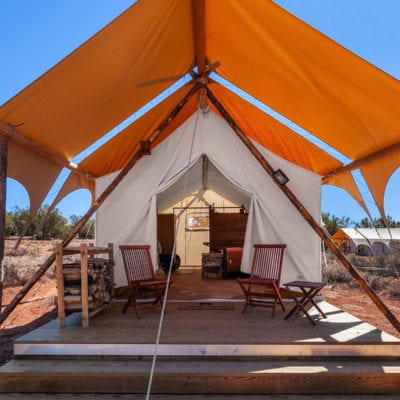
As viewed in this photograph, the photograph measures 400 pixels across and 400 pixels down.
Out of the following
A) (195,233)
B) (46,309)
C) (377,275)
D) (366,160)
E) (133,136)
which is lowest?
(377,275)

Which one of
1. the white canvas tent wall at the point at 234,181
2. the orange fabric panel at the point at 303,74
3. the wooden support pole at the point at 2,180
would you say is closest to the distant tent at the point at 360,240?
the white canvas tent wall at the point at 234,181

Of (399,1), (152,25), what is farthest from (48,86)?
(399,1)

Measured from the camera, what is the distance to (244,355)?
3.00 meters

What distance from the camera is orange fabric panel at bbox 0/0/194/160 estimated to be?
2822 mm

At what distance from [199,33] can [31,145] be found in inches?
80.9

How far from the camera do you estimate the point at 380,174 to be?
155 inches

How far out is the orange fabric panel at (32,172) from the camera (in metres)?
3.54

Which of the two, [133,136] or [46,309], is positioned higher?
[133,136]

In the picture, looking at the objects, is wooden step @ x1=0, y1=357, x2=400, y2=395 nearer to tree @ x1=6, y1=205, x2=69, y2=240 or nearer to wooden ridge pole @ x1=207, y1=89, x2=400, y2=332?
wooden ridge pole @ x1=207, y1=89, x2=400, y2=332

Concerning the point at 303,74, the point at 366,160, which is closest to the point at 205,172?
the point at 366,160

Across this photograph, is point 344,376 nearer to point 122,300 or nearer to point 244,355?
point 244,355

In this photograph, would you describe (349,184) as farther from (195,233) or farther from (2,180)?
(195,233)

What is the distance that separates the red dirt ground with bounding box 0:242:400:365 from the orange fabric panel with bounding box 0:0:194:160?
271cm

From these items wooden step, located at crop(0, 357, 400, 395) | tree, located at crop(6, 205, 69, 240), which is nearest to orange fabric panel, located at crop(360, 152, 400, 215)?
wooden step, located at crop(0, 357, 400, 395)
